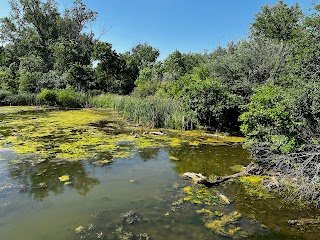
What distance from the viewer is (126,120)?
1391cm

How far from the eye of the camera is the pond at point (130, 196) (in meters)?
3.65

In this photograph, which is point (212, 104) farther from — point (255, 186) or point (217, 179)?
point (255, 186)

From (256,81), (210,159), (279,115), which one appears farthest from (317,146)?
(256,81)

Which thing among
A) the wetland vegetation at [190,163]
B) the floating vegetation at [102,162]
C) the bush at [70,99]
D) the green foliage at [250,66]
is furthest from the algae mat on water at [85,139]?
the bush at [70,99]

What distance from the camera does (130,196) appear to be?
4766 mm

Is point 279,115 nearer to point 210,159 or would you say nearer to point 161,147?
point 210,159

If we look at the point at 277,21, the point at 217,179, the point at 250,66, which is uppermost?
the point at 277,21

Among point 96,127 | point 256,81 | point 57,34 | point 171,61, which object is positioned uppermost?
point 57,34

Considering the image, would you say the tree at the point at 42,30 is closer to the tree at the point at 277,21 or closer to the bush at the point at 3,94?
the bush at the point at 3,94

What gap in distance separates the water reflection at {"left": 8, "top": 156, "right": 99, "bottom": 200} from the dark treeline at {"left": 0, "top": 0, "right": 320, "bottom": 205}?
3935mm

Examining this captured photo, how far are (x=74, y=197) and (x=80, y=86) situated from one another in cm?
2206

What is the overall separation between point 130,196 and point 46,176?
212 cm

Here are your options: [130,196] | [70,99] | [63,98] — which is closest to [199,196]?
[130,196]

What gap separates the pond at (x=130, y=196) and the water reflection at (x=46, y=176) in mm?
19
